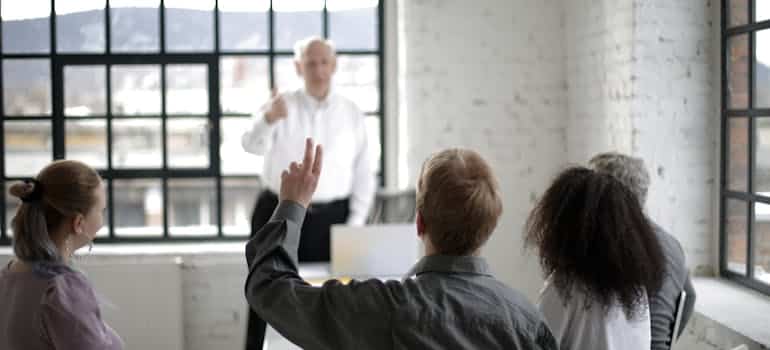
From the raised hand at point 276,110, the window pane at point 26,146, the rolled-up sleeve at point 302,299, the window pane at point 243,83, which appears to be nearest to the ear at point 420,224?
the rolled-up sleeve at point 302,299

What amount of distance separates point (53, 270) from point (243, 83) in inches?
144

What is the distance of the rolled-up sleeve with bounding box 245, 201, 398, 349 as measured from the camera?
1959 mm

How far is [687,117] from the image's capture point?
485 centimetres

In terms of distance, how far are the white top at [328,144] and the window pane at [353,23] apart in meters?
0.68

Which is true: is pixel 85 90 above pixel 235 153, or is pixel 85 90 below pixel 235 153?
above

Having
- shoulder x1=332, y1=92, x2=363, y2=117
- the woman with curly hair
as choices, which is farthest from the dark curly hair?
shoulder x1=332, y1=92, x2=363, y2=117

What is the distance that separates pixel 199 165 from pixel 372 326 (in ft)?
14.7

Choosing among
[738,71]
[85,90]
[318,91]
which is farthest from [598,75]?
[85,90]

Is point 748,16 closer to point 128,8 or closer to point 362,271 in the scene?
point 362,271

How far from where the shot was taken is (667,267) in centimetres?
301

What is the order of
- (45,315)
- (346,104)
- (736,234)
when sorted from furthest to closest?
(346,104)
(736,234)
(45,315)

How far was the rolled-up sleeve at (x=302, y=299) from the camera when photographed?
1.96 m

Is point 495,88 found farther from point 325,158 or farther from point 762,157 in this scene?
point 762,157

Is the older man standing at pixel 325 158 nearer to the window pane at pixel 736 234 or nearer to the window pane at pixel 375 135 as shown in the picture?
the window pane at pixel 375 135
